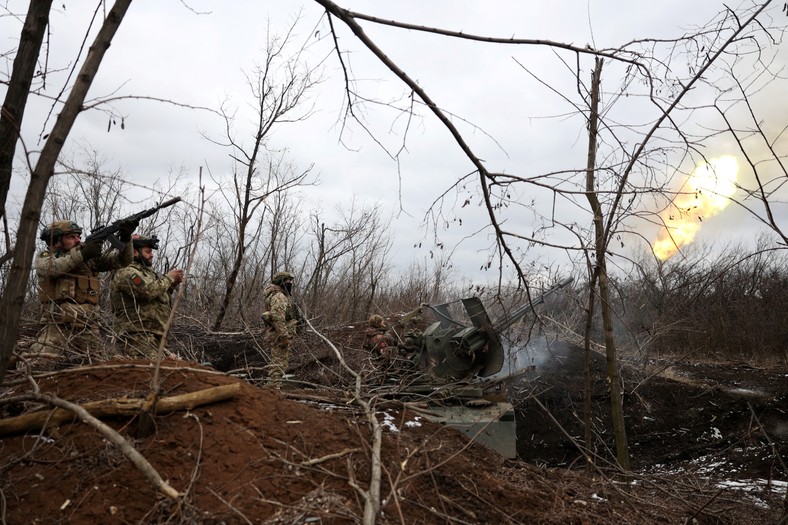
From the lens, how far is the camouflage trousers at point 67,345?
17.0 ft

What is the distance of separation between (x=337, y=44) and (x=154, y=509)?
247 centimetres

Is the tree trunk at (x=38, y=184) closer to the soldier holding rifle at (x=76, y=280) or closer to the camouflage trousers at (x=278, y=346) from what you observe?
the soldier holding rifle at (x=76, y=280)

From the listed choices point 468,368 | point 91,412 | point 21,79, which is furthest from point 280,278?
point 21,79

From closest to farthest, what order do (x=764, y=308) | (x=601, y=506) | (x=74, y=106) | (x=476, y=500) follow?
1. (x=74, y=106)
2. (x=476, y=500)
3. (x=601, y=506)
4. (x=764, y=308)

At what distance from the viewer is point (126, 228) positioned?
5602 millimetres

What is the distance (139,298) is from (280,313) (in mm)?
2489

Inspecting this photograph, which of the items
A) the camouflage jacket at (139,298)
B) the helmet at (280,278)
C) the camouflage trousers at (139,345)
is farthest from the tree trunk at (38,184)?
the helmet at (280,278)

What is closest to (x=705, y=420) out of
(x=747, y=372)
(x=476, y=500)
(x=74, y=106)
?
(x=747, y=372)

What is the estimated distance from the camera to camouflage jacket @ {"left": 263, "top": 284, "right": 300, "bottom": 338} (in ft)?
28.1

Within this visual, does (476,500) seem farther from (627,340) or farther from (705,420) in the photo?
(627,340)

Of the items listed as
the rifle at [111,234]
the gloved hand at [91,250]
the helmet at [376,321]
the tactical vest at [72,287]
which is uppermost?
the rifle at [111,234]

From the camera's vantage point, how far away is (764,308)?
56.3 feet

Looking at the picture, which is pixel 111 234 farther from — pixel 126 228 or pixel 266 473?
pixel 266 473

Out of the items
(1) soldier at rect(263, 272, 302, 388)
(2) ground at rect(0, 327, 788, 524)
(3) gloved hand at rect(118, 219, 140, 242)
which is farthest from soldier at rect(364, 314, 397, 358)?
(3) gloved hand at rect(118, 219, 140, 242)
